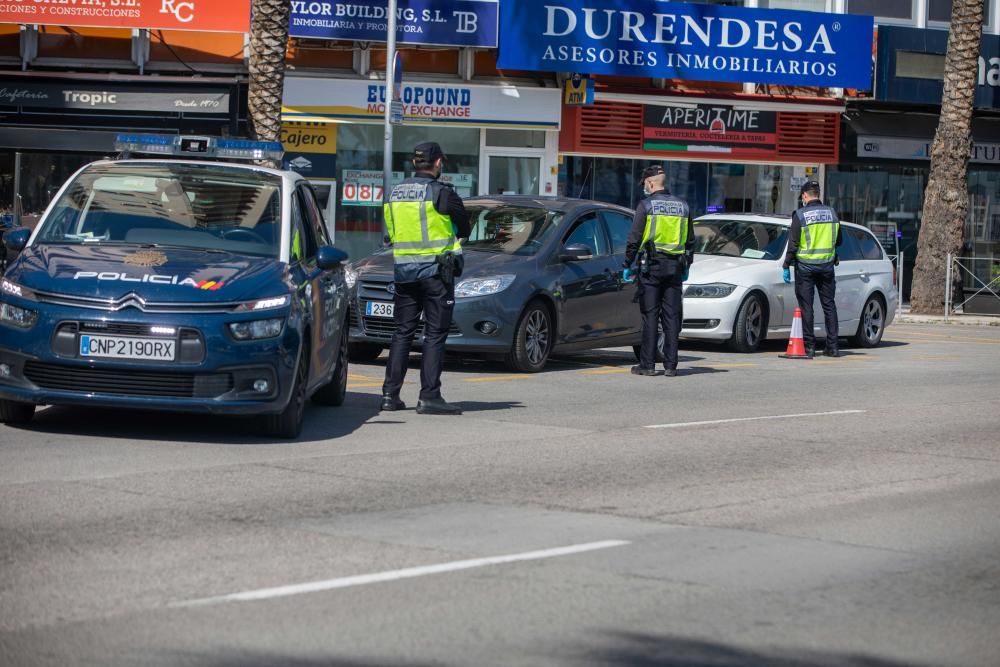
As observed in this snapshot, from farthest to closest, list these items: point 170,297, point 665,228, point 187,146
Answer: point 665,228
point 187,146
point 170,297

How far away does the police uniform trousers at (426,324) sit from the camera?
11852 mm

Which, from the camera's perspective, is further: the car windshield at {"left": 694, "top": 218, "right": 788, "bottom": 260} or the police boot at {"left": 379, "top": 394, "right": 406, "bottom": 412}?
the car windshield at {"left": 694, "top": 218, "right": 788, "bottom": 260}

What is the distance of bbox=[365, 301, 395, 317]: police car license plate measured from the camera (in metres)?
15.3

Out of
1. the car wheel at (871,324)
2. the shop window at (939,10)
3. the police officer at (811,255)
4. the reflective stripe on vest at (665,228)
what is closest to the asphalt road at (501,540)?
the reflective stripe on vest at (665,228)

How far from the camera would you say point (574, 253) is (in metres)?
15.8

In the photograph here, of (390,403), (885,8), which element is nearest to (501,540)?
(390,403)

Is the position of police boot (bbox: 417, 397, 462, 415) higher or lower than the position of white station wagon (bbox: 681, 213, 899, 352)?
lower

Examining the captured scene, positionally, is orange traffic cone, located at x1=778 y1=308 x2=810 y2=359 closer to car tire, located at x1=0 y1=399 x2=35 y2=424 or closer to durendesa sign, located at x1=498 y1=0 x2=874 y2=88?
durendesa sign, located at x1=498 y1=0 x2=874 y2=88

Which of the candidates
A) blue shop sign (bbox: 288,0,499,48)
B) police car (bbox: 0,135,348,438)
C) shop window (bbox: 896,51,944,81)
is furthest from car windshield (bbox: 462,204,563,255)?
shop window (bbox: 896,51,944,81)

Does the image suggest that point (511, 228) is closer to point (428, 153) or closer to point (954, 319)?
point (428, 153)

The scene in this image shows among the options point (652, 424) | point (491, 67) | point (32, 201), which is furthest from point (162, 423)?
point (491, 67)

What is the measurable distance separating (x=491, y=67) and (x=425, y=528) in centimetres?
2280

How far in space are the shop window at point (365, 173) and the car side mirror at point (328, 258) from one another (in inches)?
684

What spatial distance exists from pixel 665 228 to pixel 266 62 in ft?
29.0
